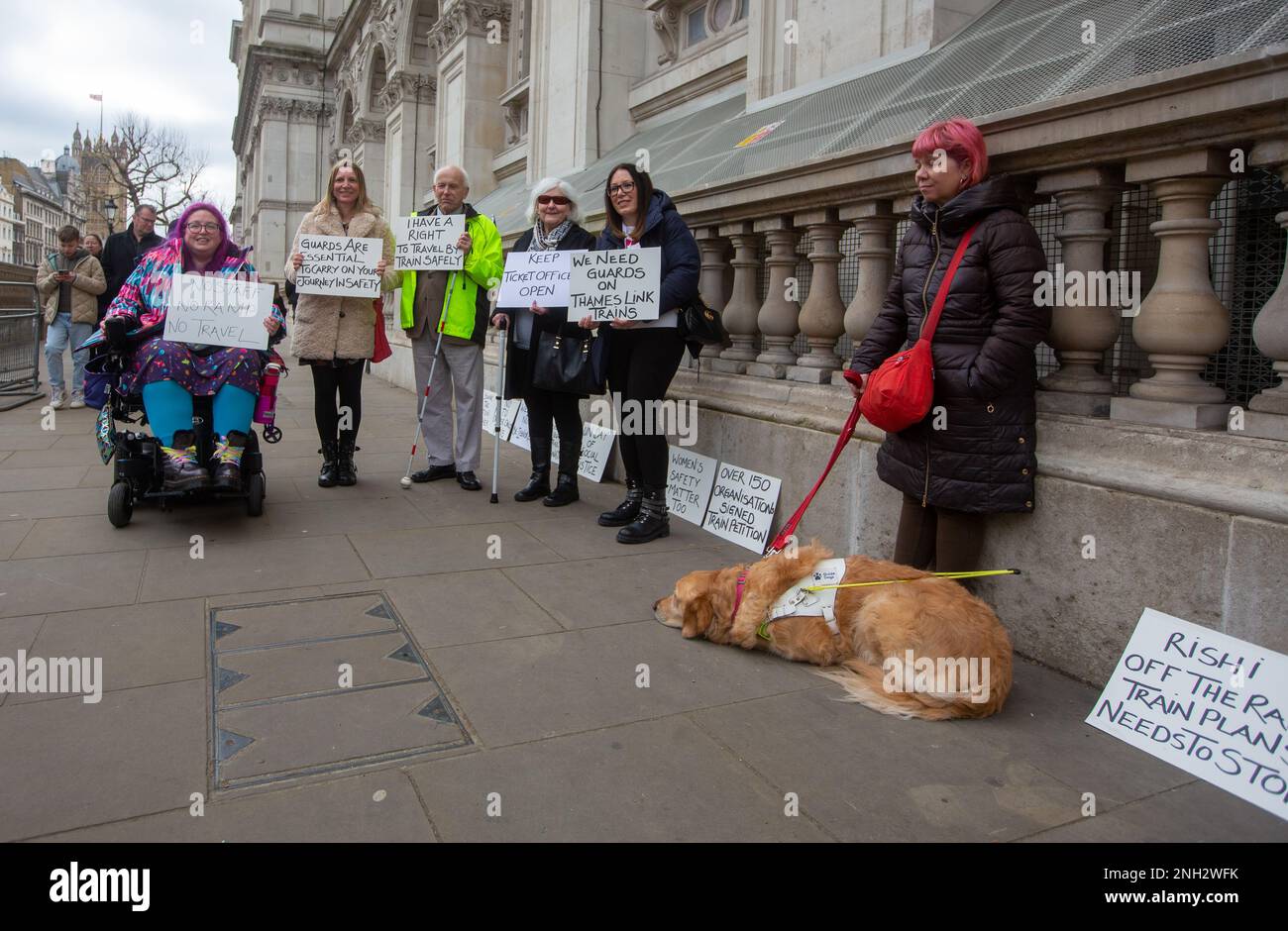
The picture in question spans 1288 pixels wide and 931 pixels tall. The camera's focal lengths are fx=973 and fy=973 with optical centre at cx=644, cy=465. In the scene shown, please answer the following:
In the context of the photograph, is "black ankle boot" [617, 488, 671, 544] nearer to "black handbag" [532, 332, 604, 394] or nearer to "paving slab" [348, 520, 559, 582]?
"paving slab" [348, 520, 559, 582]

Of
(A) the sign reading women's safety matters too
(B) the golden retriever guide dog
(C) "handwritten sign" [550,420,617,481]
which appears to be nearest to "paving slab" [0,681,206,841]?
(B) the golden retriever guide dog

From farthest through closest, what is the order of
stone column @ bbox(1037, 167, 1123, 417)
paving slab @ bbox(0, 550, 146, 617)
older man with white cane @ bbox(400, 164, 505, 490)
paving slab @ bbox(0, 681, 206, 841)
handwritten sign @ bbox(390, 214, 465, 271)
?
older man with white cane @ bbox(400, 164, 505, 490)
handwritten sign @ bbox(390, 214, 465, 271)
paving slab @ bbox(0, 550, 146, 617)
stone column @ bbox(1037, 167, 1123, 417)
paving slab @ bbox(0, 681, 206, 841)

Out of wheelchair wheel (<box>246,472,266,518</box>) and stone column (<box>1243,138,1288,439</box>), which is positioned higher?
stone column (<box>1243,138,1288,439</box>)

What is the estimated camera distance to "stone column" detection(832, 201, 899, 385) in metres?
5.02

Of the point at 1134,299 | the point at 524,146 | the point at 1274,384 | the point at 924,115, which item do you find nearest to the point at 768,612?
the point at 1134,299

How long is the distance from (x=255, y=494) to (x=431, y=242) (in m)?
2.19

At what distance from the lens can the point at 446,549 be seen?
5.54 meters

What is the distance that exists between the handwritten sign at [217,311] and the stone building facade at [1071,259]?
9.19 feet

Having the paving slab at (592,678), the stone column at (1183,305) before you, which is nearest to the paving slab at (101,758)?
the paving slab at (592,678)

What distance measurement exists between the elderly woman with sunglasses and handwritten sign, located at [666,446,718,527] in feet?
2.32

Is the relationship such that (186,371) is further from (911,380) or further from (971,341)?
(971,341)

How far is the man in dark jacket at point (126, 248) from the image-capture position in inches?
430

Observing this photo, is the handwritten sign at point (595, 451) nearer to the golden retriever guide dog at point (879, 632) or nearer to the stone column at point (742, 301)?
the stone column at point (742, 301)

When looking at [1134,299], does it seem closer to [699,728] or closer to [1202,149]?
[1202,149]
